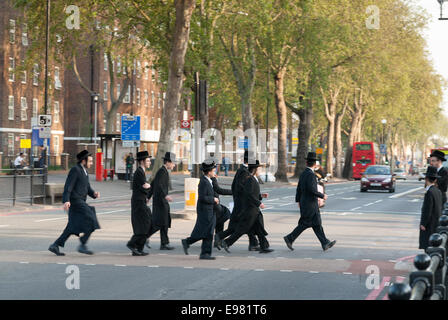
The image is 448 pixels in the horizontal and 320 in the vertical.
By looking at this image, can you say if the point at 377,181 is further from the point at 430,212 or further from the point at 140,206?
the point at 430,212

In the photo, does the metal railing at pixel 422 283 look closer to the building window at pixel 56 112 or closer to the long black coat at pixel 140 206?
the long black coat at pixel 140 206

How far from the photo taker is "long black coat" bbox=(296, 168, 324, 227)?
45.8ft

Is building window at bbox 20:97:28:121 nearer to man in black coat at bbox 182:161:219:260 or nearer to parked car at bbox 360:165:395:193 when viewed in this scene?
parked car at bbox 360:165:395:193

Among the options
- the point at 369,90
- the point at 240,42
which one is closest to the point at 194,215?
the point at 240,42

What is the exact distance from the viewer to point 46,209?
2527 cm

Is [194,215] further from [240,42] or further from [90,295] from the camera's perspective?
[240,42]

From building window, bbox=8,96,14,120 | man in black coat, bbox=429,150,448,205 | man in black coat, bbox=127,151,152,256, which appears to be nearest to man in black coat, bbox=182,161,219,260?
man in black coat, bbox=127,151,152,256

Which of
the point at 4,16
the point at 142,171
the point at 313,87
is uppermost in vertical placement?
the point at 4,16

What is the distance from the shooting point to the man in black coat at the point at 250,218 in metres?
13.5

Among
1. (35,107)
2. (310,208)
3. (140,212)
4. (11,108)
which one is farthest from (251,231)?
(35,107)

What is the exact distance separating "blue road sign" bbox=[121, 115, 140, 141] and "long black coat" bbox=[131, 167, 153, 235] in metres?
25.1
